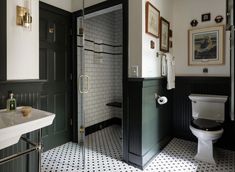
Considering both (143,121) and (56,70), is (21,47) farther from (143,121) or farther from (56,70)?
(143,121)

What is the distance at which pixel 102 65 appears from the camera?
353 cm

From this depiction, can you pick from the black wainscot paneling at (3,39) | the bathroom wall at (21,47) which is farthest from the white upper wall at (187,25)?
the black wainscot paneling at (3,39)

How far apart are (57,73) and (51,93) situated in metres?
0.31

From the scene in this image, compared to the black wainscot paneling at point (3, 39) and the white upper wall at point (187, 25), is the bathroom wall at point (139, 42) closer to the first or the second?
the white upper wall at point (187, 25)

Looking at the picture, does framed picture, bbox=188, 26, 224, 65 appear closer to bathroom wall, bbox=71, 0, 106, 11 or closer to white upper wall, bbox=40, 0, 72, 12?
bathroom wall, bbox=71, 0, 106, 11

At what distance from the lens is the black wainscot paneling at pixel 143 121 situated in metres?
2.09

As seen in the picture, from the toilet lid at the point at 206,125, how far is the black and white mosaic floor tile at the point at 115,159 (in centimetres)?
45

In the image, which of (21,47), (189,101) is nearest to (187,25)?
(189,101)

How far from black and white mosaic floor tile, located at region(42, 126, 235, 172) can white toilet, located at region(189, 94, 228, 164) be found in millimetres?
160

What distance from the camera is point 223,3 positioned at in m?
2.58

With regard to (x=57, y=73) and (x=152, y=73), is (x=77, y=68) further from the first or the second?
(x=152, y=73)

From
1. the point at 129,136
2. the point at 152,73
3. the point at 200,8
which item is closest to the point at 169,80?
the point at 152,73

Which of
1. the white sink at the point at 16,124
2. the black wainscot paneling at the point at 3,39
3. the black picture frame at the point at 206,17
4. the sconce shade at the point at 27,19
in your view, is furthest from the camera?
the black picture frame at the point at 206,17

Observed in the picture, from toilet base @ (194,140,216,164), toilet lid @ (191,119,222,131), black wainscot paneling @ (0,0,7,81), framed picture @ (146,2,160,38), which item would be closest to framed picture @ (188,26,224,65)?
framed picture @ (146,2,160,38)
